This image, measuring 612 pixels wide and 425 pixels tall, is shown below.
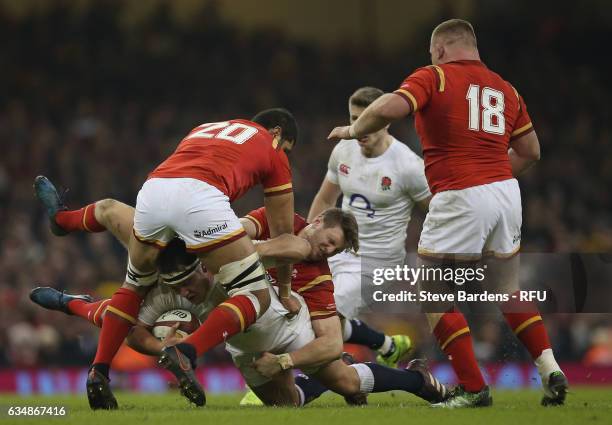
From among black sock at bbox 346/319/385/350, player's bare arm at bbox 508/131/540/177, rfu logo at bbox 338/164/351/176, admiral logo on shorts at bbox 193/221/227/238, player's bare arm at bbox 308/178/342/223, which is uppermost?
player's bare arm at bbox 508/131/540/177

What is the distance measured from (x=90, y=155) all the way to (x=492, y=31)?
848 centimetres

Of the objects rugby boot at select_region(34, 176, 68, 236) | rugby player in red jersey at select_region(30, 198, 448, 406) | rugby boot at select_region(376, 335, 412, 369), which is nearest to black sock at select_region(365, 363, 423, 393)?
rugby player in red jersey at select_region(30, 198, 448, 406)

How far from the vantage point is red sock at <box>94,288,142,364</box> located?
680 cm

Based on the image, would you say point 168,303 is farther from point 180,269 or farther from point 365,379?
point 365,379

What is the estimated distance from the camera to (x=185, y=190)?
632 cm

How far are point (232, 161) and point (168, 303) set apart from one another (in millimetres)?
1088

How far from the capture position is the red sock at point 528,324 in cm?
692

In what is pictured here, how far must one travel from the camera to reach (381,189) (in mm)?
8977

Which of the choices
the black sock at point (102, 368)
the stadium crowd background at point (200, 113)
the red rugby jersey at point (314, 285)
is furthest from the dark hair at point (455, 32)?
the stadium crowd background at point (200, 113)

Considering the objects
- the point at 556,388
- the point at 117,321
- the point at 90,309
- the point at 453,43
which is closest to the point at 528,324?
the point at 556,388

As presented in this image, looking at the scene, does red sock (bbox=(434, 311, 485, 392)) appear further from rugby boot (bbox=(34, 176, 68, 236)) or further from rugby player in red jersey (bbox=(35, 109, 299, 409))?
rugby boot (bbox=(34, 176, 68, 236))

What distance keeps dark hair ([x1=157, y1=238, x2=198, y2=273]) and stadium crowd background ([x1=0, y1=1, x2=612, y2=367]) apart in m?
7.71

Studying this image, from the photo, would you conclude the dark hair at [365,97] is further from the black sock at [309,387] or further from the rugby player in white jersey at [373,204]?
the black sock at [309,387]

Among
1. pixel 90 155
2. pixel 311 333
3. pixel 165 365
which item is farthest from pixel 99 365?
pixel 90 155
